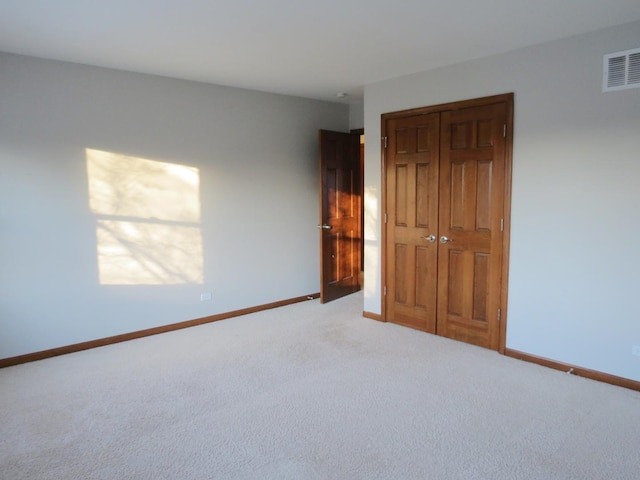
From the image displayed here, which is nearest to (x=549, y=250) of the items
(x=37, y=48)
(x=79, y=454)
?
(x=79, y=454)

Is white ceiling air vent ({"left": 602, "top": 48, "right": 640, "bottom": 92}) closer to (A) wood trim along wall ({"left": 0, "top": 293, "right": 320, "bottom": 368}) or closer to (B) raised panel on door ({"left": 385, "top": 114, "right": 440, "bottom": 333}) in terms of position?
(B) raised panel on door ({"left": 385, "top": 114, "right": 440, "bottom": 333})

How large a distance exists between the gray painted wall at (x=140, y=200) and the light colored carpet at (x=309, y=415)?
539 millimetres

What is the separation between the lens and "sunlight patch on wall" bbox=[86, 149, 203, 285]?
3.89 metres

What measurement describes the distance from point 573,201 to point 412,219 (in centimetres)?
142

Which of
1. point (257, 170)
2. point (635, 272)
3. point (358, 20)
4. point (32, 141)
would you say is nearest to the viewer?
point (358, 20)

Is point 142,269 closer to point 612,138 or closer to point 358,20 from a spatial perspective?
point 358,20

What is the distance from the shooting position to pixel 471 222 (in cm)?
381

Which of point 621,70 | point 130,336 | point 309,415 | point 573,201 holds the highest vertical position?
point 621,70

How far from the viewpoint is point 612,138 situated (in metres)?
3.01

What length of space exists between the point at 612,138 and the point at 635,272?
36.7 inches

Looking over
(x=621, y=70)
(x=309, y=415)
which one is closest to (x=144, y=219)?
(x=309, y=415)

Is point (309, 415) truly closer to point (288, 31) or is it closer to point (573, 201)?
point (573, 201)

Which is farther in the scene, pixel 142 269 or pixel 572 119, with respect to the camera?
pixel 142 269

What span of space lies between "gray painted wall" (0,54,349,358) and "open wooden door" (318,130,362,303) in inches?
12.8
